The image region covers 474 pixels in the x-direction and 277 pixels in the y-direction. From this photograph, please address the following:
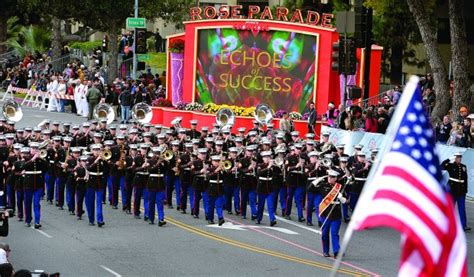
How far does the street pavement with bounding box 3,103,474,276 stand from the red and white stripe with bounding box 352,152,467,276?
38.7ft

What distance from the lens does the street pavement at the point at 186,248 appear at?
19.9m

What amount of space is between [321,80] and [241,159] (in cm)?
1389

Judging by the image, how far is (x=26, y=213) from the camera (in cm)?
2430

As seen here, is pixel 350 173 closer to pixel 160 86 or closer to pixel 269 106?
pixel 269 106

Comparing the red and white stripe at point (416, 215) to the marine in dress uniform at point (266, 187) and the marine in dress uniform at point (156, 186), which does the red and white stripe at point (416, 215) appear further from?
the marine in dress uniform at point (266, 187)

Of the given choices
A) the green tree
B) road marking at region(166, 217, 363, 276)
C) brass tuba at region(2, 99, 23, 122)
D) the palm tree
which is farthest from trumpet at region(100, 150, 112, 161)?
the palm tree

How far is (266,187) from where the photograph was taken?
2530 centimetres

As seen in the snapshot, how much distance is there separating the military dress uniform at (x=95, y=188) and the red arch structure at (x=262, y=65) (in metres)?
14.3

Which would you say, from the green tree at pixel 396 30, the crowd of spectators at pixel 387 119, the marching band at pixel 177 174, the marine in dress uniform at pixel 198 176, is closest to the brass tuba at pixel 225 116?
the crowd of spectators at pixel 387 119

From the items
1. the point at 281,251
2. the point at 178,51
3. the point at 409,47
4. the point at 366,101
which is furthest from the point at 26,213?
the point at 409,47

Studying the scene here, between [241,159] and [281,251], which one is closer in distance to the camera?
[281,251]

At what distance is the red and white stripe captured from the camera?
24.6 ft

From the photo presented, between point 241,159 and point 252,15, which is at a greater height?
point 252,15

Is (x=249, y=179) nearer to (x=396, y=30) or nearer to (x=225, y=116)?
(x=225, y=116)
